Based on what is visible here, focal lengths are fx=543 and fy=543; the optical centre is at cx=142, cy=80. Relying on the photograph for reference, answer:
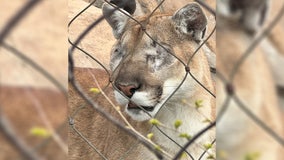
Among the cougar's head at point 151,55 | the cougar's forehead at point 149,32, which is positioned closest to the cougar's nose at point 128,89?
the cougar's head at point 151,55

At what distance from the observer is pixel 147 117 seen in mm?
1388

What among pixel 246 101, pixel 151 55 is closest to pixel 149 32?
pixel 151 55

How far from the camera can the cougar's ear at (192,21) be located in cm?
140

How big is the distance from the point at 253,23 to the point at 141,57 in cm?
68

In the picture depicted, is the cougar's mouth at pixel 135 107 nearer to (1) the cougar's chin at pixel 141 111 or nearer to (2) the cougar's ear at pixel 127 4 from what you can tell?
(1) the cougar's chin at pixel 141 111

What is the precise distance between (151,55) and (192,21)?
0.14m

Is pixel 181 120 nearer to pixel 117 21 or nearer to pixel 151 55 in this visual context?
pixel 151 55

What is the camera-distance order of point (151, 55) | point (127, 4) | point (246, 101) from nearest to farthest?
point (246, 101) → point (151, 55) → point (127, 4)

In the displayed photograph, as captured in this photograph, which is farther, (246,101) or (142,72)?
(142,72)

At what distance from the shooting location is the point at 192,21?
142cm

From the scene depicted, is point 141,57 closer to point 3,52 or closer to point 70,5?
point 70,5

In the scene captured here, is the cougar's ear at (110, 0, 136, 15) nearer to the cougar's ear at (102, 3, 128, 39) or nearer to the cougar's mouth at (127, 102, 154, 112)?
the cougar's ear at (102, 3, 128, 39)

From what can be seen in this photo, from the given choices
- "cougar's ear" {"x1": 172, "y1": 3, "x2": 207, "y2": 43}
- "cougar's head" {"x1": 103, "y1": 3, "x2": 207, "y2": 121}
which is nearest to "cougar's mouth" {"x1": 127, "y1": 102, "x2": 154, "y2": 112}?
"cougar's head" {"x1": 103, "y1": 3, "x2": 207, "y2": 121}

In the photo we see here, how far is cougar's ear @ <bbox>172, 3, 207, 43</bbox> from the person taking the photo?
1.40m
